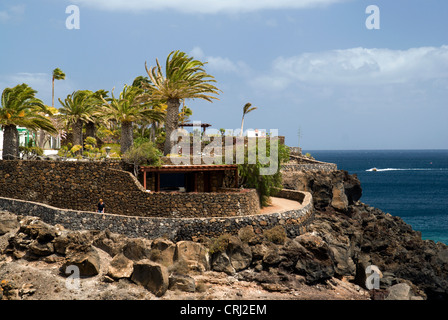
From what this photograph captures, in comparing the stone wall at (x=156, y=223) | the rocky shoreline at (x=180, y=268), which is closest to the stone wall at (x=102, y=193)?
the stone wall at (x=156, y=223)

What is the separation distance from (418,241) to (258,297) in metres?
26.9

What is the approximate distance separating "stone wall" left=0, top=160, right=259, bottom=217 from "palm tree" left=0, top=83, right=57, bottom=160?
159cm

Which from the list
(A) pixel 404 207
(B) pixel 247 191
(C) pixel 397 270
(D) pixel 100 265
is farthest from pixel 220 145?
(A) pixel 404 207

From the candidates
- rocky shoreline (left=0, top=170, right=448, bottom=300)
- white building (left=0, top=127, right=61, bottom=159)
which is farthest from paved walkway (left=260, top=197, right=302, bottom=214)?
white building (left=0, top=127, right=61, bottom=159)

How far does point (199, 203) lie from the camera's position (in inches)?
A: 1162

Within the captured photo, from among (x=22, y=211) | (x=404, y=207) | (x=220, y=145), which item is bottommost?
(x=404, y=207)

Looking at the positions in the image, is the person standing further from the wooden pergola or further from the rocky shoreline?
the wooden pergola

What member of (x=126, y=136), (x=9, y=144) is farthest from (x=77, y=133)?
(x=9, y=144)

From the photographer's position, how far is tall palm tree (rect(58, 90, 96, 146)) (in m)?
41.1

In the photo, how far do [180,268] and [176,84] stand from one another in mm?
16942

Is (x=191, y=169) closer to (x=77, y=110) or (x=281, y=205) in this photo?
(x=281, y=205)

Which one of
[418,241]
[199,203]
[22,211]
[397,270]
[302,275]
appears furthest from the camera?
[418,241]

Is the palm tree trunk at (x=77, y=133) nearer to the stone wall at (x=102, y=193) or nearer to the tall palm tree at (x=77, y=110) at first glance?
the tall palm tree at (x=77, y=110)

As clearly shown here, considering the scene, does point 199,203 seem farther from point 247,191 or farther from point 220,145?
point 220,145
